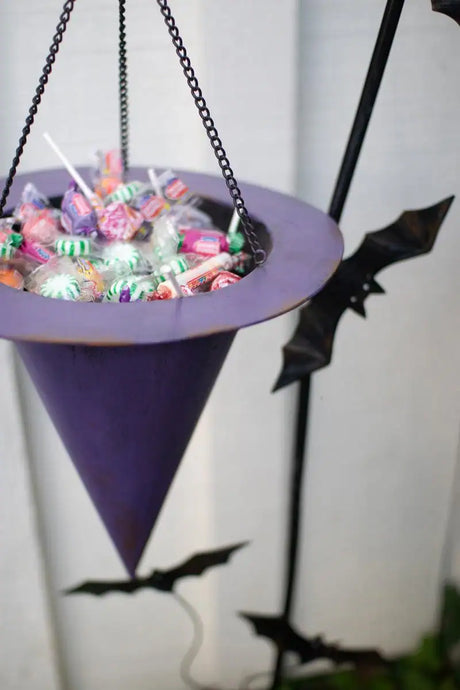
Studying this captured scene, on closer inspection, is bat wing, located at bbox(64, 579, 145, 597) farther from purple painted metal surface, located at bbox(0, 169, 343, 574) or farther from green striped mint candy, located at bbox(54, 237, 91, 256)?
green striped mint candy, located at bbox(54, 237, 91, 256)

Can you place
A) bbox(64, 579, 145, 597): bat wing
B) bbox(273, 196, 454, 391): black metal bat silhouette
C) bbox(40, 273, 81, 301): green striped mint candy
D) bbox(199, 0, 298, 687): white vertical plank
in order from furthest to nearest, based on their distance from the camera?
1. bbox(64, 579, 145, 597): bat wing
2. bbox(199, 0, 298, 687): white vertical plank
3. bbox(273, 196, 454, 391): black metal bat silhouette
4. bbox(40, 273, 81, 301): green striped mint candy

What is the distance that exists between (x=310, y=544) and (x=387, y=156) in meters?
0.97

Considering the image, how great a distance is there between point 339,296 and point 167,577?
769mm

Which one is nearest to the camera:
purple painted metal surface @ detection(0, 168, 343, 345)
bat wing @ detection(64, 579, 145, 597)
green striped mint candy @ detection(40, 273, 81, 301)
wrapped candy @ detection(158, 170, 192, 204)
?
purple painted metal surface @ detection(0, 168, 343, 345)

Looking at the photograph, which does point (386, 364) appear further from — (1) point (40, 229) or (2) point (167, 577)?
(1) point (40, 229)

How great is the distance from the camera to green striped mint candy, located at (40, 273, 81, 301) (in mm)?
680

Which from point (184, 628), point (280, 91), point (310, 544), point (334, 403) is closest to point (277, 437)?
point (334, 403)

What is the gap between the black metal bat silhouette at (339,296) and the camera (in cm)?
100

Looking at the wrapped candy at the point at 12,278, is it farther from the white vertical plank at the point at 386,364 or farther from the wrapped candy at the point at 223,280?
the white vertical plank at the point at 386,364

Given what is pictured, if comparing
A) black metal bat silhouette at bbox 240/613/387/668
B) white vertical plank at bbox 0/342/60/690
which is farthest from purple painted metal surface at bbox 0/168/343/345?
black metal bat silhouette at bbox 240/613/387/668

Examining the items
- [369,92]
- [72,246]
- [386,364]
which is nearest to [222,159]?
[72,246]

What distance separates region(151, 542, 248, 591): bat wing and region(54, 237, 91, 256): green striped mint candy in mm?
849

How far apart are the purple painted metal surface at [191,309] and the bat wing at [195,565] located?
896mm

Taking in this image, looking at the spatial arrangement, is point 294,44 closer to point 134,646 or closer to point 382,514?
point 382,514
